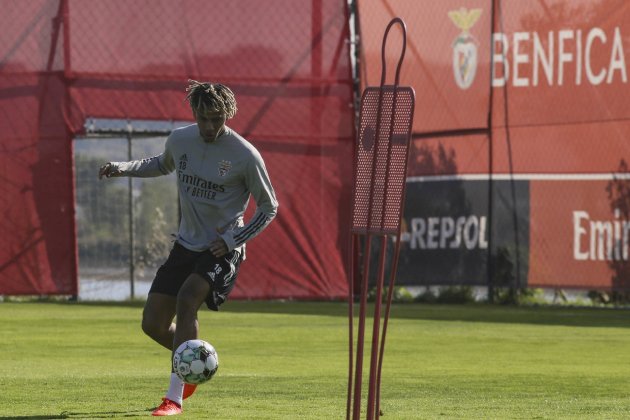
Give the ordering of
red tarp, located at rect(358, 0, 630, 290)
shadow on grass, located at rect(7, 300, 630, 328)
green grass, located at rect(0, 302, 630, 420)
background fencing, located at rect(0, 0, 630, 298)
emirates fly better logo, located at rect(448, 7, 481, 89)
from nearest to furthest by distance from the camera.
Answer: green grass, located at rect(0, 302, 630, 420) < shadow on grass, located at rect(7, 300, 630, 328) < red tarp, located at rect(358, 0, 630, 290) < background fencing, located at rect(0, 0, 630, 298) < emirates fly better logo, located at rect(448, 7, 481, 89)

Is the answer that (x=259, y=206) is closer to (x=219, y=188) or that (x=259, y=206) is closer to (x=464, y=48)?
(x=219, y=188)

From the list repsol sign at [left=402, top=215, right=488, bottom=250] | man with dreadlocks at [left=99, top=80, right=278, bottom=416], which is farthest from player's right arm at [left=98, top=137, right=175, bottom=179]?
repsol sign at [left=402, top=215, right=488, bottom=250]

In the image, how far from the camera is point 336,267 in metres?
20.1

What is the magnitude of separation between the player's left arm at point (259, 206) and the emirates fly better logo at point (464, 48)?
1130 centimetres

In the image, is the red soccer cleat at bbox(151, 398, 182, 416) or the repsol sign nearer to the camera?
the red soccer cleat at bbox(151, 398, 182, 416)

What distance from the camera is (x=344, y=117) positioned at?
20219 millimetres

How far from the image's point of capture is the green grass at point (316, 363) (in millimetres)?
8820

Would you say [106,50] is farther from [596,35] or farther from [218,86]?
[218,86]

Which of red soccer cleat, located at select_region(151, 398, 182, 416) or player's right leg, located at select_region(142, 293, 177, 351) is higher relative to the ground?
player's right leg, located at select_region(142, 293, 177, 351)

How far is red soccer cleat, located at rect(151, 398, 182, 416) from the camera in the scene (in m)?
8.23

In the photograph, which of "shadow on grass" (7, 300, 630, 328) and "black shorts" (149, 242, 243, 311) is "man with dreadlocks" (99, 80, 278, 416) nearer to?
"black shorts" (149, 242, 243, 311)

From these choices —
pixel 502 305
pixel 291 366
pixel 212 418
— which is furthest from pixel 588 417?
pixel 502 305

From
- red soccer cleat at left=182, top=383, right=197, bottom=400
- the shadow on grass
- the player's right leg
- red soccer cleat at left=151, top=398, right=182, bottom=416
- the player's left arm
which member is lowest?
the shadow on grass

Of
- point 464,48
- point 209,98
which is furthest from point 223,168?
point 464,48
